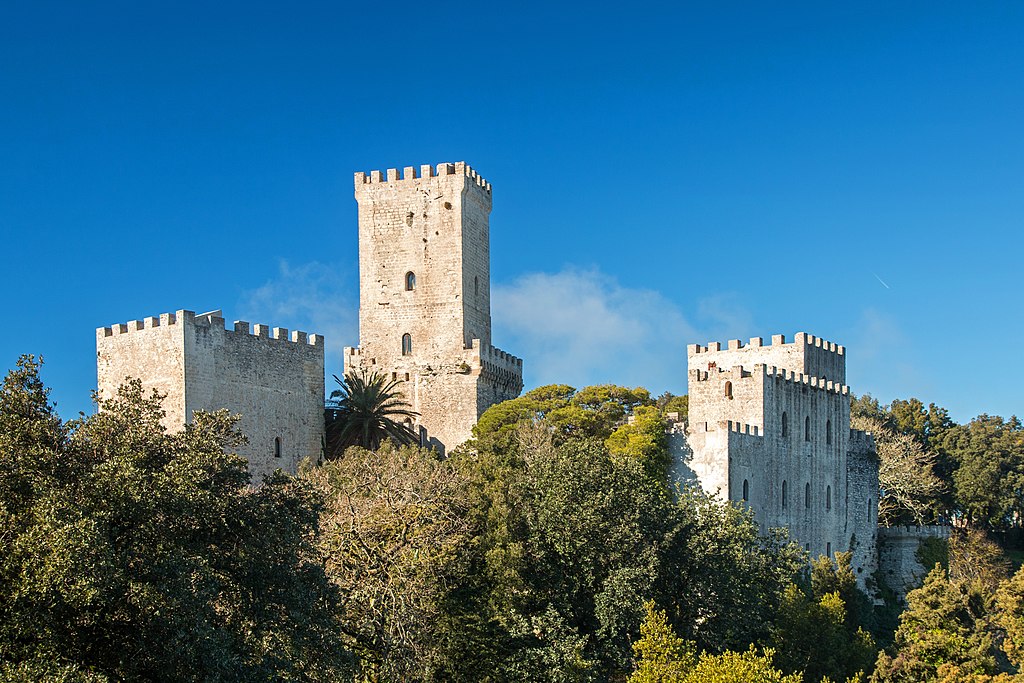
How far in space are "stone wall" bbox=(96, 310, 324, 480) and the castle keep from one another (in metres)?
12.8

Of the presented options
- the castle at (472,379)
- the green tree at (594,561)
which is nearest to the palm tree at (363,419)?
the castle at (472,379)

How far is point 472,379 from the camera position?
164 feet

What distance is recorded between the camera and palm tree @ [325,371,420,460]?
45.1m

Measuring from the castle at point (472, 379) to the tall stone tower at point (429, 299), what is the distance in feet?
0.16

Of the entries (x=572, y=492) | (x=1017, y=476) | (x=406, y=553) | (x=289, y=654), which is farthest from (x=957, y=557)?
(x=289, y=654)

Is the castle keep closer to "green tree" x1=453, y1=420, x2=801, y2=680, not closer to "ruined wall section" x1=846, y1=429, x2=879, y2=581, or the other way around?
"ruined wall section" x1=846, y1=429, x2=879, y2=581

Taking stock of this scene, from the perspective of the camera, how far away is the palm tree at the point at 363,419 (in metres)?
45.1

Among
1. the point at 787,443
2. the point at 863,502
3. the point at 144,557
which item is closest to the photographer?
the point at 144,557

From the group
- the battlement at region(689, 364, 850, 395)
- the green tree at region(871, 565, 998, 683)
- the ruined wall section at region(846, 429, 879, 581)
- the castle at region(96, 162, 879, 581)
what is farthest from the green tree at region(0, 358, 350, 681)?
the ruined wall section at region(846, 429, 879, 581)

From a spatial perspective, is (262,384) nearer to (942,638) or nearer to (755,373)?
(755,373)

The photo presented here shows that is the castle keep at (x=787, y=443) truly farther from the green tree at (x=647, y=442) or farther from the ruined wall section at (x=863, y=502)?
the green tree at (x=647, y=442)

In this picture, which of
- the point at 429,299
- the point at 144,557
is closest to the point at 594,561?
the point at 144,557

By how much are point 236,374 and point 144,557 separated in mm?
20151

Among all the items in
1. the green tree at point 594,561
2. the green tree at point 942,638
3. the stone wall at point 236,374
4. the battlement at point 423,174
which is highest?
the battlement at point 423,174
